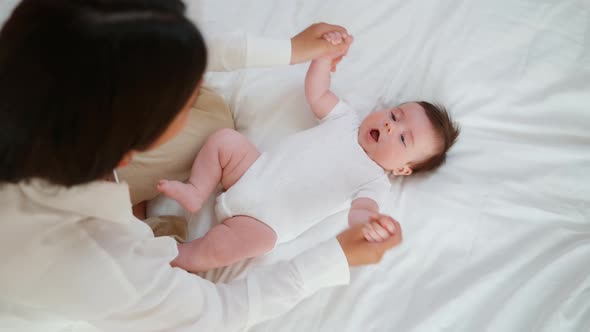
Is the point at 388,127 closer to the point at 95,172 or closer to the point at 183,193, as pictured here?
the point at 183,193

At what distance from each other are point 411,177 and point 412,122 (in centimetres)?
13

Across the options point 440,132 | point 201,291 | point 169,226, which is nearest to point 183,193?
point 169,226

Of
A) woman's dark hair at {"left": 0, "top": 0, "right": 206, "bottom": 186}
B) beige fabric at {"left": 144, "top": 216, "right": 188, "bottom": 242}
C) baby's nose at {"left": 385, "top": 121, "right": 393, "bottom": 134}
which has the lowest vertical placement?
beige fabric at {"left": 144, "top": 216, "right": 188, "bottom": 242}

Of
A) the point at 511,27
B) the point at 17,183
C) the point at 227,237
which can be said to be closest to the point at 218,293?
the point at 227,237

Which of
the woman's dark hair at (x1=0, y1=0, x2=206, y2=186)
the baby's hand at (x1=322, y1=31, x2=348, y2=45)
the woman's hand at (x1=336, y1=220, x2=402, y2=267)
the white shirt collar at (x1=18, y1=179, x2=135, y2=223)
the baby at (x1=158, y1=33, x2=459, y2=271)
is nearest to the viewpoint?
the woman's dark hair at (x1=0, y1=0, x2=206, y2=186)

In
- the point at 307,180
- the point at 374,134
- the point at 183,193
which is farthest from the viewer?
the point at 374,134

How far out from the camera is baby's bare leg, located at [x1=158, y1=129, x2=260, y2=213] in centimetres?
98

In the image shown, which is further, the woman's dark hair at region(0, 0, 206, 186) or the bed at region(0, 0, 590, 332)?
the bed at region(0, 0, 590, 332)

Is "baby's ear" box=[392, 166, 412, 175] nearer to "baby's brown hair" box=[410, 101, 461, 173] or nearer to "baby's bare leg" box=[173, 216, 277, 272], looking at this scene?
"baby's brown hair" box=[410, 101, 461, 173]

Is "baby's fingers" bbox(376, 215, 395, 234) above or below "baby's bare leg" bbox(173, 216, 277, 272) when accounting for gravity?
above

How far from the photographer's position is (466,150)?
1.15 m

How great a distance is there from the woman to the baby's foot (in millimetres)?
180

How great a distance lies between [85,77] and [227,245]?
1.73 feet

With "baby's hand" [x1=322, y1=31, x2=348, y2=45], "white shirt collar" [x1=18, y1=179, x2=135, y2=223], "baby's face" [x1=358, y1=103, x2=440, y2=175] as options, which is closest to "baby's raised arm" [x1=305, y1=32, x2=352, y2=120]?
"baby's hand" [x1=322, y1=31, x2=348, y2=45]
